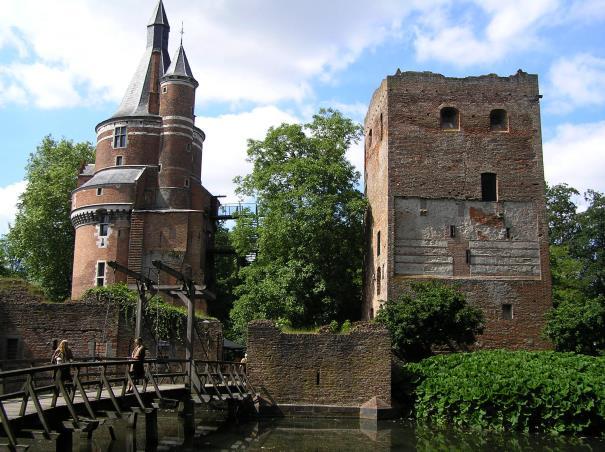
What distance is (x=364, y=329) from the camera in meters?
22.6

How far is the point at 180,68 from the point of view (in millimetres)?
38469

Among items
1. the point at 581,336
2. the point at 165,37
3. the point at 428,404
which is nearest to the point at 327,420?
the point at 428,404

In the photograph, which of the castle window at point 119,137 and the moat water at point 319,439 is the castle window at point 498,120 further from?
the castle window at point 119,137

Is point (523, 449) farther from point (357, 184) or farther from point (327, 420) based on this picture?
point (357, 184)

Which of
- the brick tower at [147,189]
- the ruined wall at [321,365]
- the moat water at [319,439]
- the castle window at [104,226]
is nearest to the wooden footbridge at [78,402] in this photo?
the moat water at [319,439]

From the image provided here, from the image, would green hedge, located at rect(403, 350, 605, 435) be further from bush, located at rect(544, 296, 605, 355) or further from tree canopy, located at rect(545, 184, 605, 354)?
tree canopy, located at rect(545, 184, 605, 354)

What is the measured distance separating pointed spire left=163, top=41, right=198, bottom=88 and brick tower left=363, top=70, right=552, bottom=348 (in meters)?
12.7

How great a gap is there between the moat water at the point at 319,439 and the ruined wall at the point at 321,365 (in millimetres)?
1641

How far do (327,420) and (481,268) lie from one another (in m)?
9.99

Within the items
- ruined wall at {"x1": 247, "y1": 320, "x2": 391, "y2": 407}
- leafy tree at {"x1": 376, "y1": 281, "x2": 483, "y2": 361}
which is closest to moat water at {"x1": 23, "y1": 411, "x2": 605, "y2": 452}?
ruined wall at {"x1": 247, "y1": 320, "x2": 391, "y2": 407}

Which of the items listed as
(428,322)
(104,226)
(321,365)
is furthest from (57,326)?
(428,322)

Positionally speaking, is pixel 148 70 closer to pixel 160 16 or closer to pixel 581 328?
pixel 160 16

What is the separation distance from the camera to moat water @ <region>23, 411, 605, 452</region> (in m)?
15.6

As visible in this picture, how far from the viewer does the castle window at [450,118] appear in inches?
1162
